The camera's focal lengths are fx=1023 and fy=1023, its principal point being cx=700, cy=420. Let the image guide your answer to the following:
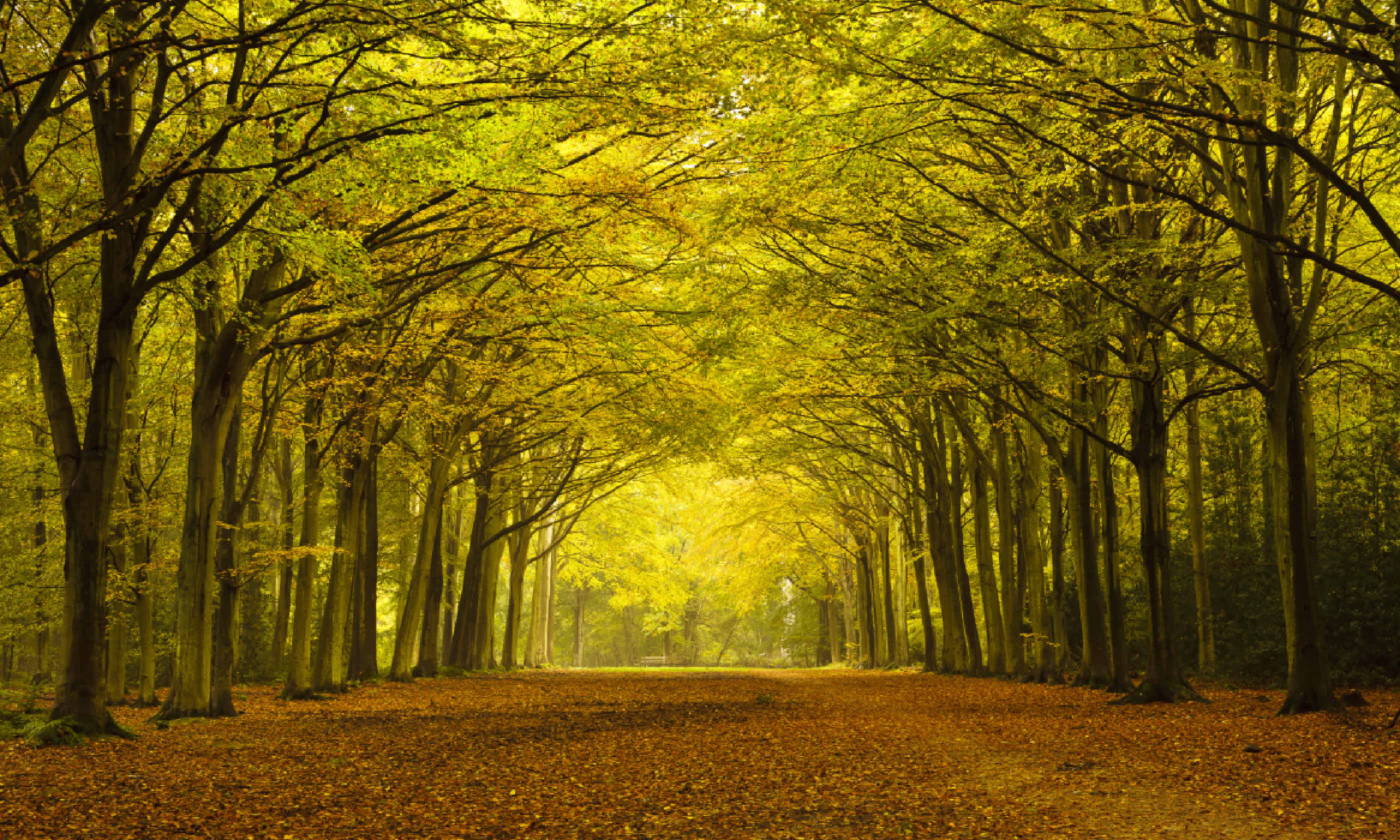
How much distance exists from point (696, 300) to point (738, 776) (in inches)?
480

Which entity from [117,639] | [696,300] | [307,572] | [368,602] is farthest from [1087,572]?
[117,639]

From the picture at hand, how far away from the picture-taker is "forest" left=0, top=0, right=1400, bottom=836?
9281 mm

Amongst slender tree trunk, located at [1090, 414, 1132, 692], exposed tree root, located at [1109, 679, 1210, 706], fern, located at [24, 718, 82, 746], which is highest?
slender tree trunk, located at [1090, 414, 1132, 692]

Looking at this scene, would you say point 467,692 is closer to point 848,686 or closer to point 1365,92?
point 848,686

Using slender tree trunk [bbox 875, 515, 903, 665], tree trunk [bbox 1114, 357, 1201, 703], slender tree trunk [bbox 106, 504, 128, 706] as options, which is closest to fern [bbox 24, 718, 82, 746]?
slender tree trunk [bbox 106, 504, 128, 706]

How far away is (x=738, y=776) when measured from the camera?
806cm

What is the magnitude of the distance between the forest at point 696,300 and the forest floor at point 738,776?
1.49m

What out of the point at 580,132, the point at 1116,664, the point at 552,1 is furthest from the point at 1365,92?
the point at 552,1

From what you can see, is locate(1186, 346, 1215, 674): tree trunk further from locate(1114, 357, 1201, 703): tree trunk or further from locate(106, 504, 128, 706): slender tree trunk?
locate(106, 504, 128, 706): slender tree trunk

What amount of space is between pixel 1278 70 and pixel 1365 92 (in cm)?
490

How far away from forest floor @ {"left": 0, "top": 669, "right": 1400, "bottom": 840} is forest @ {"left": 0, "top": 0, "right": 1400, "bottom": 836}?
1492mm

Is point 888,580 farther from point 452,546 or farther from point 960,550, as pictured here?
point 452,546

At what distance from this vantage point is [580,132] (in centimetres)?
1146

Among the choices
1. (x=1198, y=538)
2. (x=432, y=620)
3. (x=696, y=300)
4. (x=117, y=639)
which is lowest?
(x=432, y=620)
